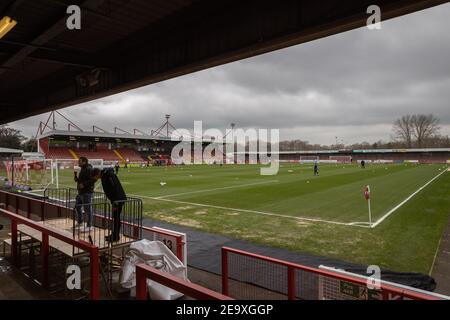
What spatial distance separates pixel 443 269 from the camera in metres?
7.59

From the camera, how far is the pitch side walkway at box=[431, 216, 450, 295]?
6594mm

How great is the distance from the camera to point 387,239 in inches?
404

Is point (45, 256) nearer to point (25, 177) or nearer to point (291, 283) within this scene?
point (291, 283)

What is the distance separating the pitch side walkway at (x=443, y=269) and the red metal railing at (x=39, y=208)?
17.1ft

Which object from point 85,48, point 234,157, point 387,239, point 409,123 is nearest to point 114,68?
point 85,48

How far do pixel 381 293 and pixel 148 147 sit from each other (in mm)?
89145

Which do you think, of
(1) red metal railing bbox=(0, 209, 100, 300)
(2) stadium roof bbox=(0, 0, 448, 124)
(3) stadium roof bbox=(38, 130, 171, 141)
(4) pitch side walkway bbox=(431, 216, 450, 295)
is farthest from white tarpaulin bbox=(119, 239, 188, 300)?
(3) stadium roof bbox=(38, 130, 171, 141)

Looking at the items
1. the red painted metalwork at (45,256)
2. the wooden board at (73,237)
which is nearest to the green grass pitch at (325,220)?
the wooden board at (73,237)

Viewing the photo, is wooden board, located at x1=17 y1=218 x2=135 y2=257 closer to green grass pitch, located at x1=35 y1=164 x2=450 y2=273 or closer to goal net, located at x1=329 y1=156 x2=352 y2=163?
green grass pitch, located at x1=35 y1=164 x2=450 y2=273

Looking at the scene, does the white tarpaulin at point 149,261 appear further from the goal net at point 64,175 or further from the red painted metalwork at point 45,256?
the goal net at point 64,175

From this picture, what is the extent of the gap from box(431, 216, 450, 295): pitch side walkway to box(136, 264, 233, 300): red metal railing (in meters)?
5.91

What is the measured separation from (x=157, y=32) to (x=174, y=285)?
21.8 ft

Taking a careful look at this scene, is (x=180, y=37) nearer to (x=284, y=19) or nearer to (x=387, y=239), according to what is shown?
(x=284, y=19)

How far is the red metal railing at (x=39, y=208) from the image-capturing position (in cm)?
643
